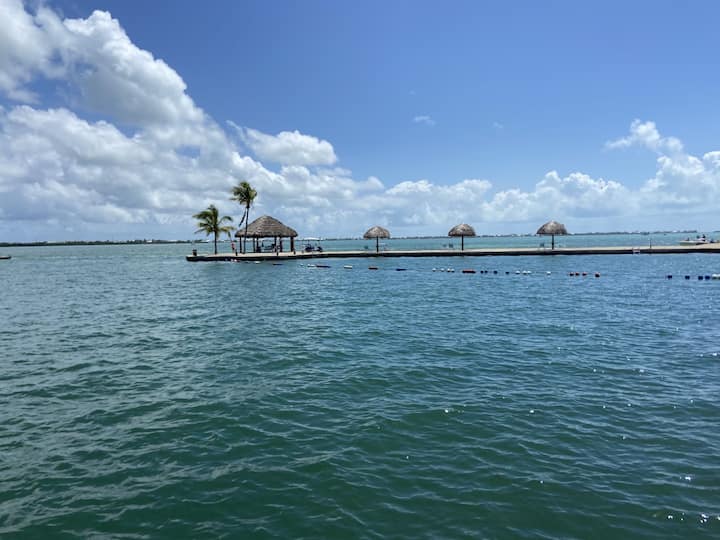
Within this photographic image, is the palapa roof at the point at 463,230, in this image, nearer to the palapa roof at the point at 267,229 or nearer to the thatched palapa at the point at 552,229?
the thatched palapa at the point at 552,229

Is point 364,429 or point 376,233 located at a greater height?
point 376,233

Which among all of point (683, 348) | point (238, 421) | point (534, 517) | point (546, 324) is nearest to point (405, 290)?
point (546, 324)

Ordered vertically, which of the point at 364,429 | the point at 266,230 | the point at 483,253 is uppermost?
the point at 266,230

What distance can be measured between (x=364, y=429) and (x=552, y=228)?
54.5m

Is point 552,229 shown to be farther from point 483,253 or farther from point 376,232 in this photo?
point 376,232

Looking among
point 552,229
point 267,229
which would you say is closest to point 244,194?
point 267,229

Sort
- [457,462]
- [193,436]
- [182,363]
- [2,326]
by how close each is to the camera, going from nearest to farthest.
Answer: [457,462]
[193,436]
[182,363]
[2,326]

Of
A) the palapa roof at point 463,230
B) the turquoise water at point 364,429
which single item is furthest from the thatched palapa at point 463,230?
the turquoise water at point 364,429

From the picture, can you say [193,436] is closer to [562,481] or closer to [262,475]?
[262,475]

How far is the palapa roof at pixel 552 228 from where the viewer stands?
2128 inches

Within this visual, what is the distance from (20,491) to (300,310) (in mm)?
14616

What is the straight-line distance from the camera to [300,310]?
66.2 ft

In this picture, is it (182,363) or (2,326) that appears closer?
(182,363)

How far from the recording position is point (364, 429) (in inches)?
295
